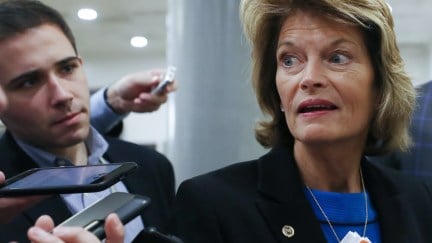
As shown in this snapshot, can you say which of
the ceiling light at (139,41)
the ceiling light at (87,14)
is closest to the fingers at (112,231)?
the ceiling light at (87,14)

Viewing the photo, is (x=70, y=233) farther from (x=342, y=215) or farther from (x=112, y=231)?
(x=342, y=215)

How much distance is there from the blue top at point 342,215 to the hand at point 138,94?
579mm

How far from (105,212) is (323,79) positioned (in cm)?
56

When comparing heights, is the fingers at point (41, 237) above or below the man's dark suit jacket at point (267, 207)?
above

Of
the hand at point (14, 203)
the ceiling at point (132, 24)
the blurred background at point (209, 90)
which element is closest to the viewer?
the hand at point (14, 203)

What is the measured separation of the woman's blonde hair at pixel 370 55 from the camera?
110cm

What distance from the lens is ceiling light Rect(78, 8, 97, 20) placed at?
17.7 ft

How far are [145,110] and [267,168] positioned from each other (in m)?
0.53

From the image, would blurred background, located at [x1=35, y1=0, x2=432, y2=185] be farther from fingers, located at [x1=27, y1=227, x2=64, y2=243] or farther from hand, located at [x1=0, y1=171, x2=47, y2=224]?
fingers, located at [x1=27, y1=227, x2=64, y2=243]

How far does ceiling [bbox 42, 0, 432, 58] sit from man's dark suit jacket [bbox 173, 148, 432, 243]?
3932 mm

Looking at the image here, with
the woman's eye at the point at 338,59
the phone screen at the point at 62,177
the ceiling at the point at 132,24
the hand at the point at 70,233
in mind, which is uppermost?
the woman's eye at the point at 338,59

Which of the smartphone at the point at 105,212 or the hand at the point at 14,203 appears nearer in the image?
the smartphone at the point at 105,212

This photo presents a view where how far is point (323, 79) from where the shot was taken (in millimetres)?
1071

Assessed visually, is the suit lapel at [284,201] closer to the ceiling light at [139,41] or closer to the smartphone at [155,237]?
the smartphone at [155,237]
